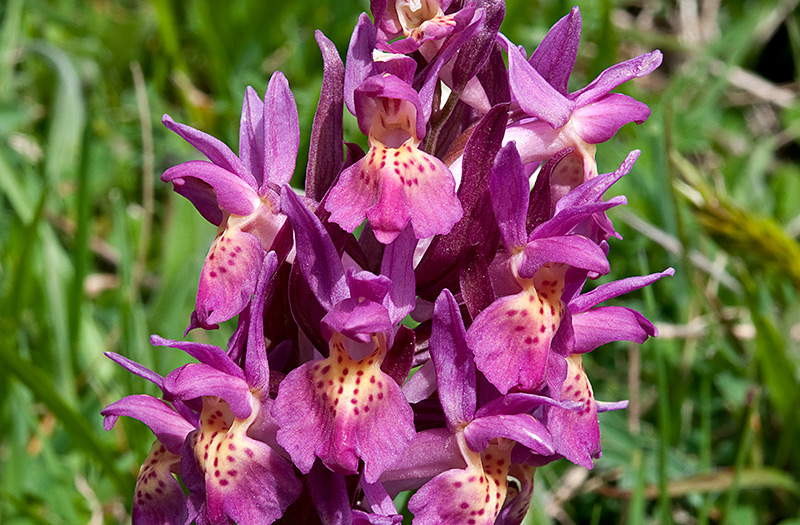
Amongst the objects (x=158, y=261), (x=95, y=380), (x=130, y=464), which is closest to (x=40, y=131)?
(x=158, y=261)

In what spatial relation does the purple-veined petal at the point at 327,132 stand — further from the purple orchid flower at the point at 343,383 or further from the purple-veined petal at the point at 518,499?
the purple-veined petal at the point at 518,499

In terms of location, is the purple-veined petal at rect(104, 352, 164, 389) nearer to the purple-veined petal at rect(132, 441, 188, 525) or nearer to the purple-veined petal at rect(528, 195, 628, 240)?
the purple-veined petal at rect(132, 441, 188, 525)

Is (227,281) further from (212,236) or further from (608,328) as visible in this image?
(212,236)

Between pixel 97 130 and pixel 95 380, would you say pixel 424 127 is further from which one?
pixel 97 130

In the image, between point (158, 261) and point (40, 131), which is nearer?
point (158, 261)

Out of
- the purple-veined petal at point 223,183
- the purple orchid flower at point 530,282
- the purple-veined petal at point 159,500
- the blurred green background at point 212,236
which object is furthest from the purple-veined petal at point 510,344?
the blurred green background at point 212,236

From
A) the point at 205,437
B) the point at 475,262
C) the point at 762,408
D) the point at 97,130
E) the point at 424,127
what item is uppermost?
the point at 424,127
